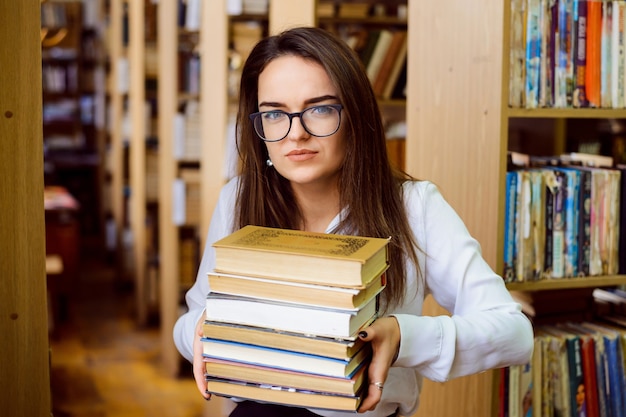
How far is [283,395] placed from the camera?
124 cm

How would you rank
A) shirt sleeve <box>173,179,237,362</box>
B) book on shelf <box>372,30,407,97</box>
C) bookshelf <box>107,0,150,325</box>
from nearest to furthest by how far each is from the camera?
1. shirt sleeve <box>173,179,237,362</box>
2. book on shelf <box>372,30,407,97</box>
3. bookshelf <box>107,0,150,325</box>

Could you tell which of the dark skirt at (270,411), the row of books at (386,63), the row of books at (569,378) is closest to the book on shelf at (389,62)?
the row of books at (386,63)

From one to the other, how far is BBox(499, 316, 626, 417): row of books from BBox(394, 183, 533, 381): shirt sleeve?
25.1 inches

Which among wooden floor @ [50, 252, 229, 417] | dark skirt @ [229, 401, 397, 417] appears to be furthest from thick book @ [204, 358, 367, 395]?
wooden floor @ [50, 252, 229, 417]

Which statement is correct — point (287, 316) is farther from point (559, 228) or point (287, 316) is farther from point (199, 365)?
point (559, 228)

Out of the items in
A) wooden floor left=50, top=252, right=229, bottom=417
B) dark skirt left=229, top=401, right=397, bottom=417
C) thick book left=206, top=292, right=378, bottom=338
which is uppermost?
thick book left=206, top=292, right=378, bottom=338

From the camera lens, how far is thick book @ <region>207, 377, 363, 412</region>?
1203 mm

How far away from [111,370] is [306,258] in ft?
11.5

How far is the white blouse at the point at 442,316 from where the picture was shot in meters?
1.41

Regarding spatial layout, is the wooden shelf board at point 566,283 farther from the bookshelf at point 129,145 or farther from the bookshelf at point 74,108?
the bookshelf at point 74,108

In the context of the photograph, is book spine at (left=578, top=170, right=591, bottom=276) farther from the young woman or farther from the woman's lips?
the woman's lips

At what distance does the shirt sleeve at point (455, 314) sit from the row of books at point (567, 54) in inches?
24.3

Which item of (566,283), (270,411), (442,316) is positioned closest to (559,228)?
(566,283)

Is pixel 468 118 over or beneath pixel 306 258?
over
